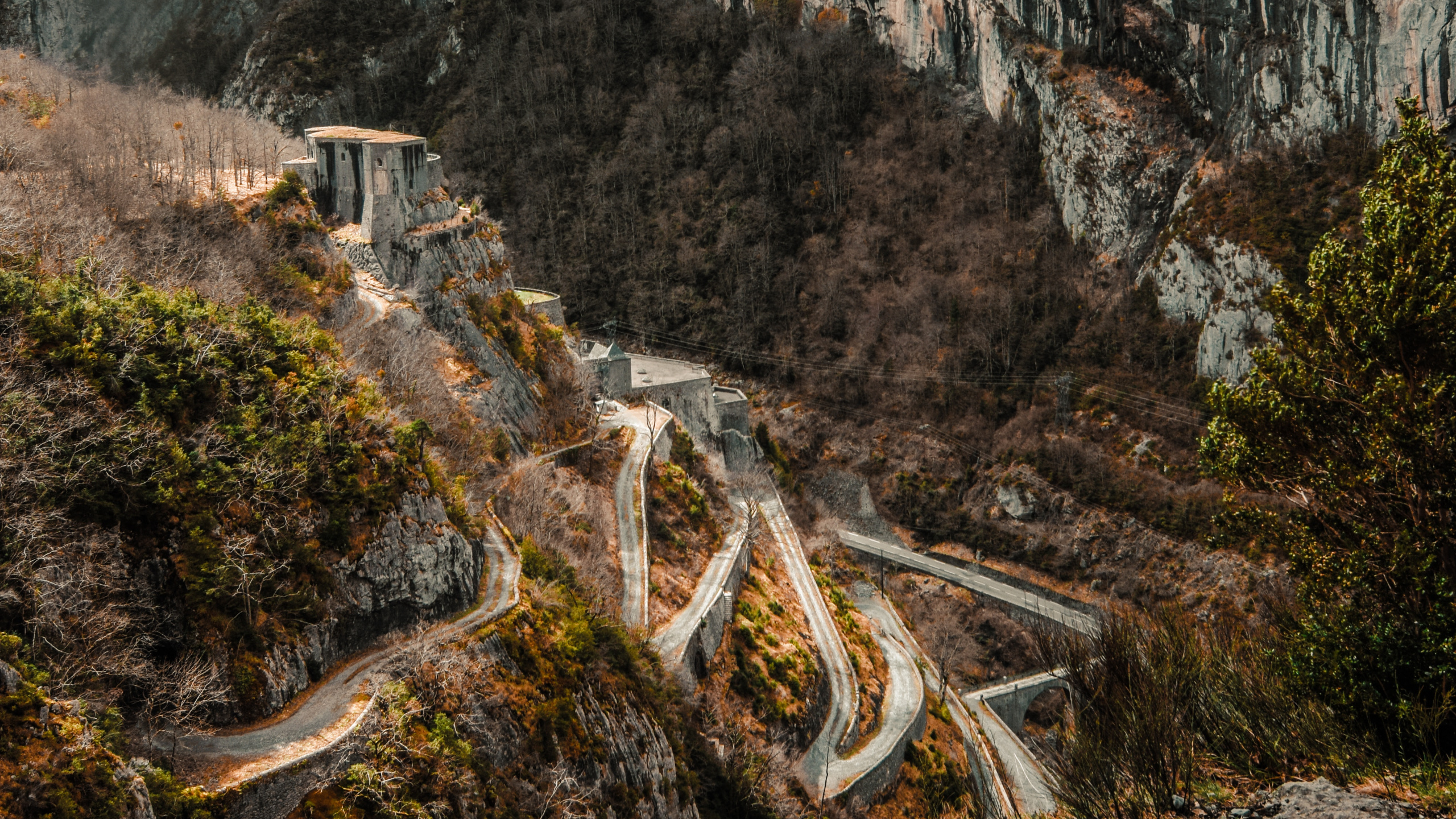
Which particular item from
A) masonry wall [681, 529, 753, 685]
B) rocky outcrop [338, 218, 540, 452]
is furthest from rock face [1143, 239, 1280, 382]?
rocky outcrop [338, 218, 540, 452]

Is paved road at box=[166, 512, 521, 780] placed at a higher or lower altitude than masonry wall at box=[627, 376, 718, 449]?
lower

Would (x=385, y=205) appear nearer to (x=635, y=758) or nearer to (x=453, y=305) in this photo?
(x=453, y=305)

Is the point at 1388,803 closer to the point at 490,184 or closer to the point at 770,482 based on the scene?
the point at 770,482

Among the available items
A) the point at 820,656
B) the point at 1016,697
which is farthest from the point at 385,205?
the point at 1016,697

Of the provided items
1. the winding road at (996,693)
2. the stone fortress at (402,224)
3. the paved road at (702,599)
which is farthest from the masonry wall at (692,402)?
the winding road at (996,693)

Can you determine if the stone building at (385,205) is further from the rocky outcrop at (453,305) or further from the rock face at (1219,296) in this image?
the rock face at (1219,296)

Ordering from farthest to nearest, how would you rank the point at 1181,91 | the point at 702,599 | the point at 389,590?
the point at 1181,91
the point at 702,599
the point at 389,590

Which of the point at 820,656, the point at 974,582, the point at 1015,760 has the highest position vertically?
the point at 820,656

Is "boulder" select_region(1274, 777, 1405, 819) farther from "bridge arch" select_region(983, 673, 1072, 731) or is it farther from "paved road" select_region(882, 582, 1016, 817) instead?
"bridge arch" select_region(983, 673, 1072, 731)
